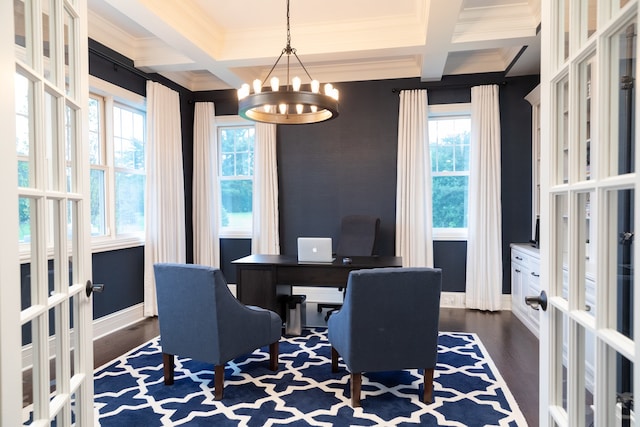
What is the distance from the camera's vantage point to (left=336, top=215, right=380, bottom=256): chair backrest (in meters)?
4.52

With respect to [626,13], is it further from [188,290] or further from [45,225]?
[188,290]

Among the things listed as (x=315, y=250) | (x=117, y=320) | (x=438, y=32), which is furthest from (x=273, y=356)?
(x=438, y=32)

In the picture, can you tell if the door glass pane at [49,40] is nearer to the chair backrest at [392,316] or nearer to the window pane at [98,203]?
the chair backrest at [392,316]

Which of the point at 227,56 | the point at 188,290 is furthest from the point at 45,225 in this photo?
the point at 227,56

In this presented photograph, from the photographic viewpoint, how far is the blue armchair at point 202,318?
2.50 m

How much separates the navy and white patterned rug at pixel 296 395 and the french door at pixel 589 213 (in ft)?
4.16

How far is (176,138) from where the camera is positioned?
16.1 ft

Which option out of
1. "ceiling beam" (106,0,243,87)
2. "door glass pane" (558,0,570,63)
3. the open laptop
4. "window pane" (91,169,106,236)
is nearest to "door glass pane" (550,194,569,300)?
"door glass pane" (558,0,570,63)

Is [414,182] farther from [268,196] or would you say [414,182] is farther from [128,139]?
[128,139]

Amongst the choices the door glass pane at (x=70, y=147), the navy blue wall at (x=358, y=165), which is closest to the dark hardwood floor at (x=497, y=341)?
the navy blue wall at (x=358, y=165)

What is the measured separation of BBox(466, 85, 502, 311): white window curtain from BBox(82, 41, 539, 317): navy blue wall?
20cm

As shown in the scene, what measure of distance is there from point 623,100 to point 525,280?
3813 mm

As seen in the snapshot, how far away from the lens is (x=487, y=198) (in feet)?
15.6

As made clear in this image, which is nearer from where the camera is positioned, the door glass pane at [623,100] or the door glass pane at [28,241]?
the door glass pane at [623,100]
